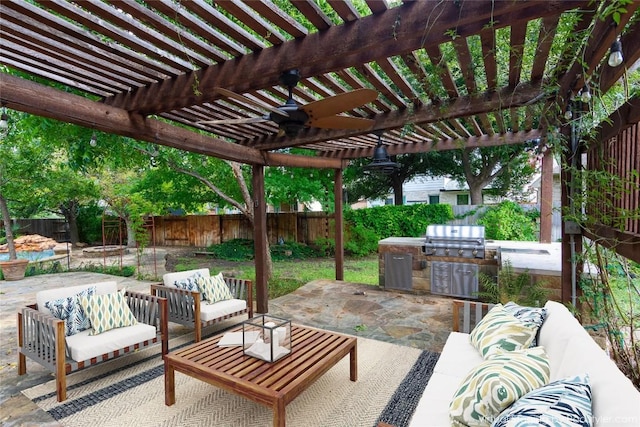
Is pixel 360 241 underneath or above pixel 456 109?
underneath

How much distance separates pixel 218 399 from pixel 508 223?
27.1ft

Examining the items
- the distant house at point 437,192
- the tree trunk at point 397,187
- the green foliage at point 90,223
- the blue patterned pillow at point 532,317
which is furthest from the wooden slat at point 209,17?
the green foliage at point 90,223

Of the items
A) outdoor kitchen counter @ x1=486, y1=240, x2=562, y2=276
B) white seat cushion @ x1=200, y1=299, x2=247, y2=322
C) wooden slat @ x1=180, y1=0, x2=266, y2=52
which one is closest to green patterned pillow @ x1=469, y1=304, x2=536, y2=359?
outdoor kitchen counter @ x1=486, y1=240, x2=562, y2=276

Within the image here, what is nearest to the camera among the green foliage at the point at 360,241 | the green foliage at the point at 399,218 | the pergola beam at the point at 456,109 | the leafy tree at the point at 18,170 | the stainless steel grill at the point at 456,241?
the pergola beam at the point at 456,109

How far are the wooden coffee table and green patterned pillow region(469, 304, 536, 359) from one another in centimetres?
104

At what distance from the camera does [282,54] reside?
7.07ft

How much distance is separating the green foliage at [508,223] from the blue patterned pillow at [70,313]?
27.4 feet

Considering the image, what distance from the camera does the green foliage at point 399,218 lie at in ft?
31.5

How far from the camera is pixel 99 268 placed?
28.7 feet

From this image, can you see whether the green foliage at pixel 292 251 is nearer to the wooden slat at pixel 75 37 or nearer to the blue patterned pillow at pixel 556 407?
the wooden slat at pixel 75 37

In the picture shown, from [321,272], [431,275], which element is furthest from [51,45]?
[321,272]

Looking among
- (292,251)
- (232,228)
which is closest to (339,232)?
(292,251)

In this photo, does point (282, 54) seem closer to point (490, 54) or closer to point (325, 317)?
point (490, 54)

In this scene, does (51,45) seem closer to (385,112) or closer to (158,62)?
(158,62)
